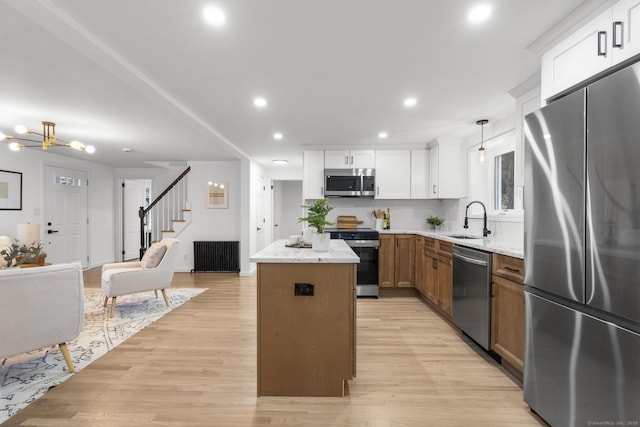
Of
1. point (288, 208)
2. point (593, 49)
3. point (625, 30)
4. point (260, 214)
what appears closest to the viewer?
point (625, 30)

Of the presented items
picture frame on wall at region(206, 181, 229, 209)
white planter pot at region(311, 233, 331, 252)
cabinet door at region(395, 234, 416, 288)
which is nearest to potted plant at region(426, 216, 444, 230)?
cabinet door at region(395, 234, 416, 288)

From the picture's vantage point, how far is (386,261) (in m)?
4.62

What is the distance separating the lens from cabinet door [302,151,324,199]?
509 centimetres

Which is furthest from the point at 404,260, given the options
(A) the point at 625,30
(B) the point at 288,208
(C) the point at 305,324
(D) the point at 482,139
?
(B) the point at 288,208

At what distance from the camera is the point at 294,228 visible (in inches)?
368

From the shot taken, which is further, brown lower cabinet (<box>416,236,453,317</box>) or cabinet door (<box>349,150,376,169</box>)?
cabinet door (<box>349,150,376,169</box>)

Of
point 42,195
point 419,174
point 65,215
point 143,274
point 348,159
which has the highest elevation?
point 348,159

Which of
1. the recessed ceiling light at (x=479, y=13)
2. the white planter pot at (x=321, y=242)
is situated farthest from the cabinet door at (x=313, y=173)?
the recessed ceiling light at (x=479, y=13)

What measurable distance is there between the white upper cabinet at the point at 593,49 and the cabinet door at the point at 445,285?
204 cm

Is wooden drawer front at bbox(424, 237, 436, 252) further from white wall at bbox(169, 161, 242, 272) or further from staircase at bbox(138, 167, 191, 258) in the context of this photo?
staircase at bbox(138, 167, 191, 258)

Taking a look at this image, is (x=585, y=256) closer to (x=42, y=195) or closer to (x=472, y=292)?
(x=472, y=292)

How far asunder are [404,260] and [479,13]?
3399mm

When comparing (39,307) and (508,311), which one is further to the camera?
(508,311)

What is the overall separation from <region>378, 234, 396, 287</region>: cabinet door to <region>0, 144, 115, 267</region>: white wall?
18.6 feet
